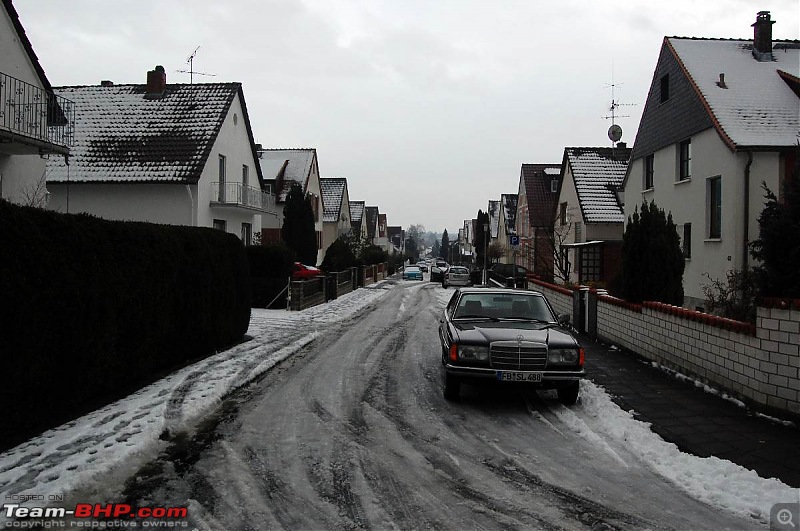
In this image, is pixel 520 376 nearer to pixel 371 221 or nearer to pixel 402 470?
pixel 402 470

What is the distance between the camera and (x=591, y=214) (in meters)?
30.7

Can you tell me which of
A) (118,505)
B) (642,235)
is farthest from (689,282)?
(118,505)

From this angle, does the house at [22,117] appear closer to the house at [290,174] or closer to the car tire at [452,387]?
the car tire at [452,387]

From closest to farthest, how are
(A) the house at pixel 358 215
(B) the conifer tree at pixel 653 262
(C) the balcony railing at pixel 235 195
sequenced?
(B) the conifer tree at pixel 653 262 → (C) the balcony railing at pixel 235 195 → (A) the house at pixel 358 215

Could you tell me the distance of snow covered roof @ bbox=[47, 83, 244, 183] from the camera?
22.0m

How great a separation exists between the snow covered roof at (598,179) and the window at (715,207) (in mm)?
10661

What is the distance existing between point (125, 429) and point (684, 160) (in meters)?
20.4

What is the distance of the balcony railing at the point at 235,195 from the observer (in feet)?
76.9

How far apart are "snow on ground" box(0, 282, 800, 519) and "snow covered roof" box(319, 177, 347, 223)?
41.9 m

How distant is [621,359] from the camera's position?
37.3 feet

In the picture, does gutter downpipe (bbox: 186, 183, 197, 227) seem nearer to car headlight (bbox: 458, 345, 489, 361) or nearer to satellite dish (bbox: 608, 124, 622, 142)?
car headlight (bbox: 458, 345, 489, 361)

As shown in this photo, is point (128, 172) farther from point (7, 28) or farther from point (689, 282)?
point (689, 282)

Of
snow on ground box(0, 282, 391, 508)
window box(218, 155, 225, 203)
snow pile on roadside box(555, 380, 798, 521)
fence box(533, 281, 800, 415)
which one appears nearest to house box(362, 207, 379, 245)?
window box(218, 155, 225, 203)

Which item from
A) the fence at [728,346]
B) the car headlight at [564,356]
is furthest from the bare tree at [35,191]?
the fence at [728,346]
